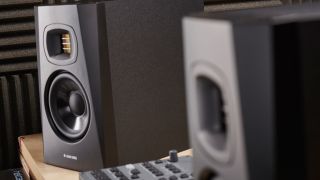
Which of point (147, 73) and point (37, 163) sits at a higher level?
point (147, 73)

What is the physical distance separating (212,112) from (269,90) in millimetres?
89

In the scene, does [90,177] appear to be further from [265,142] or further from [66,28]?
[265,142]

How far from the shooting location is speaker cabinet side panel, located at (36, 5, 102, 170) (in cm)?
117

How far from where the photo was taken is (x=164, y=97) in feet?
3.98

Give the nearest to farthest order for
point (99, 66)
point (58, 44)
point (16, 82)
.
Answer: point (99, 66)
point (58, 44)
point (16, 82)

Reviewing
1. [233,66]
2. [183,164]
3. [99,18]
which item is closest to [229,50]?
[233,66]

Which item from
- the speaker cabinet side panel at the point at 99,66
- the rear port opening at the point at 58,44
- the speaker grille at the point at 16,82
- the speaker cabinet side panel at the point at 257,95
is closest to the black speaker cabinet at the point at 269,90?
the speaker cabinet side panel at the point at 257,95

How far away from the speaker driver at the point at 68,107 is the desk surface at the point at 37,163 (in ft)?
0.24

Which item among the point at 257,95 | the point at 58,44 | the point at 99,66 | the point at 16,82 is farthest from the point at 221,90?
the point at 16,82

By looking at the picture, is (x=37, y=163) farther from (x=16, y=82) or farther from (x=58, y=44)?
(x=16, y=82)

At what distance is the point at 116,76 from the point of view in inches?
45.6

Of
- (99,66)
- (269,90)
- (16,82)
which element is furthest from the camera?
(16,82)

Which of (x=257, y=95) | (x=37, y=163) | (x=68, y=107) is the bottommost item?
(x=37, y=163)

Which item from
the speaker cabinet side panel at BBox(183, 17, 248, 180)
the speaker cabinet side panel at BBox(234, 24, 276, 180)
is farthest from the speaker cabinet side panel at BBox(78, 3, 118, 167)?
the speaker cabinet side panel at BBox(234, 24, 276, 180)
